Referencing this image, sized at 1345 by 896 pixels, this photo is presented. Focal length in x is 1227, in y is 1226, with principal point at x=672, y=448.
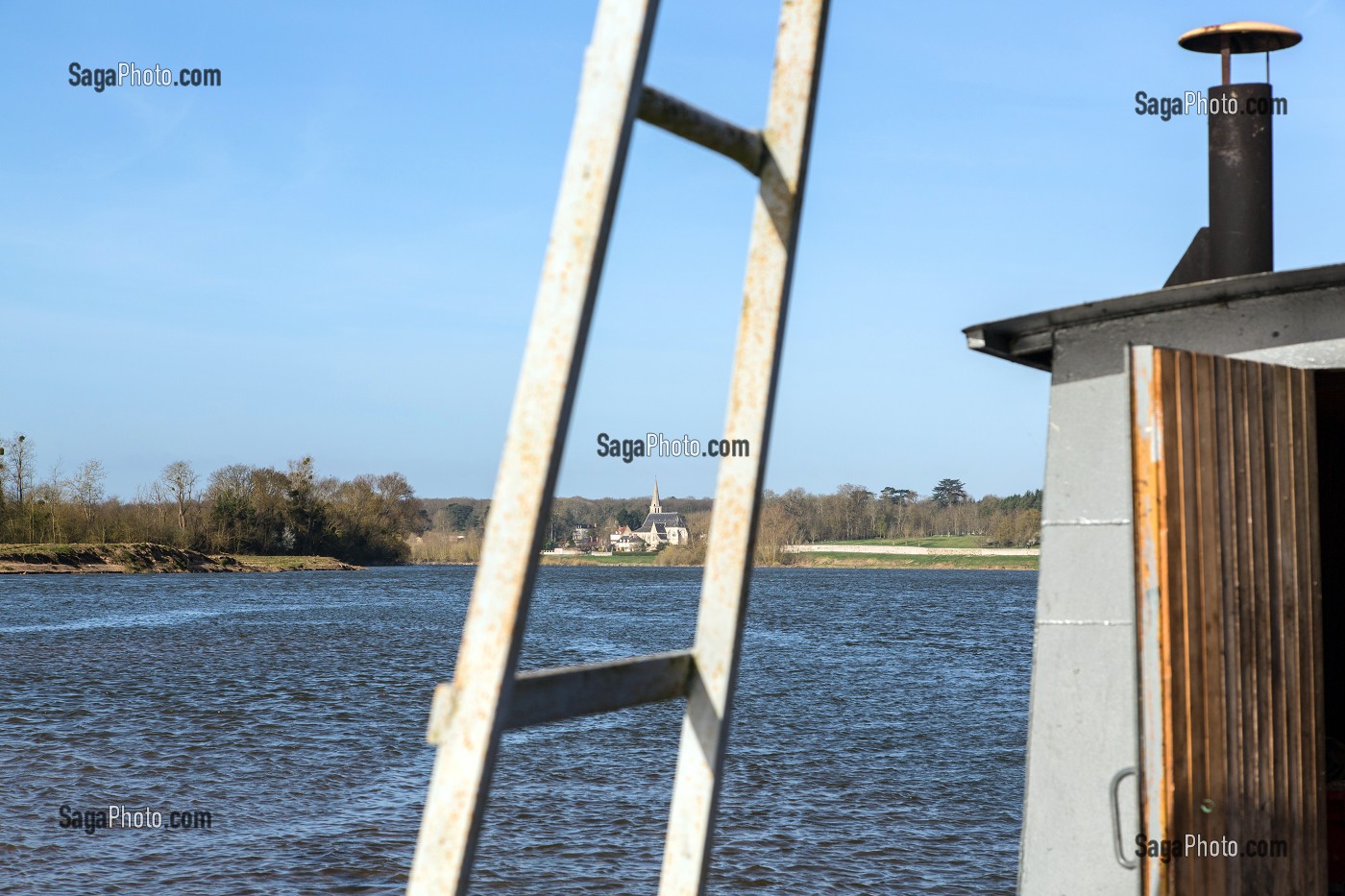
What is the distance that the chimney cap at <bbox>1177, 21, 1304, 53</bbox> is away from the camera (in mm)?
7941

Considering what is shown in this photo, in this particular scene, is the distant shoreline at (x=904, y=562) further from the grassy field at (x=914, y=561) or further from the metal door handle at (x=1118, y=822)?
the metal door handle at (x=1118, y=822)

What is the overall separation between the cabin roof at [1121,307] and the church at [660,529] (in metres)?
168

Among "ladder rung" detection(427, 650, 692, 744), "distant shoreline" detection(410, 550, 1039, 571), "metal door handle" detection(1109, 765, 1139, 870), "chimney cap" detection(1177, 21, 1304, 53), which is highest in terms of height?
"distant shoreline" detection(410, 550, 1039, 571)

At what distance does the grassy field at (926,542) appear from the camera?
17238 centimetres

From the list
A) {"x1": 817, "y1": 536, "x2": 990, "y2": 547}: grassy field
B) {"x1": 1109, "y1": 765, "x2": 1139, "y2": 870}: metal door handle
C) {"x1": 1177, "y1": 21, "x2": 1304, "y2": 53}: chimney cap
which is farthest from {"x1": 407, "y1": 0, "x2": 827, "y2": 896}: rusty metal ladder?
{"x1": 817, "y1": 536, "x2": 990, "y2": 547}: grassy field

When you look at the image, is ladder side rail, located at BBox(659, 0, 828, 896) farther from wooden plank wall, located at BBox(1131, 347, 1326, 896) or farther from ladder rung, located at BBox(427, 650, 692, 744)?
wooden plank wall, located at BBox(1131, 347, 1326, 896)

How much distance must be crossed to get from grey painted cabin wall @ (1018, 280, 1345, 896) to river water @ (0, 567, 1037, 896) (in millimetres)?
9333

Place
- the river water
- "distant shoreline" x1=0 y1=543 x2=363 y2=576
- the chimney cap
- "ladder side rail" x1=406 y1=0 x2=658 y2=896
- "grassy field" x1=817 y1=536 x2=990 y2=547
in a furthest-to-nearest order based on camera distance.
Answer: "grassy field" x1=817 y1=536 x2=990 y2=547 < "distant shoreline" x1=0 y1=543 x2=363 y2=576 < the river water < the chimney cap < "ladder side rail" x1=406 y1=0 x2=658 y2=896

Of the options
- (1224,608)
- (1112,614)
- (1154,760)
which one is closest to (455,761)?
(1154,760)

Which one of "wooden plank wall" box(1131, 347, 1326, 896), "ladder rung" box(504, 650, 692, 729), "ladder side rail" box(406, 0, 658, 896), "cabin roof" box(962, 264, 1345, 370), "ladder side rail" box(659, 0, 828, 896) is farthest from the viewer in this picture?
"cabin roof" box(962, 264, 1345, 370)

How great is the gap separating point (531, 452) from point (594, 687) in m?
0.47

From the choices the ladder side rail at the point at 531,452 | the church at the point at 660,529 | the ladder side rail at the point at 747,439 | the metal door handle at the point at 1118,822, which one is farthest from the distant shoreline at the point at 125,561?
the ladder side rail at the point at 531,452

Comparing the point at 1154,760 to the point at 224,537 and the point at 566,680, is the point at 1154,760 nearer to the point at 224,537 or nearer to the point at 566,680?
the point at 566,680

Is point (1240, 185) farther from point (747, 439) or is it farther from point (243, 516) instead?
point (243, 516)
